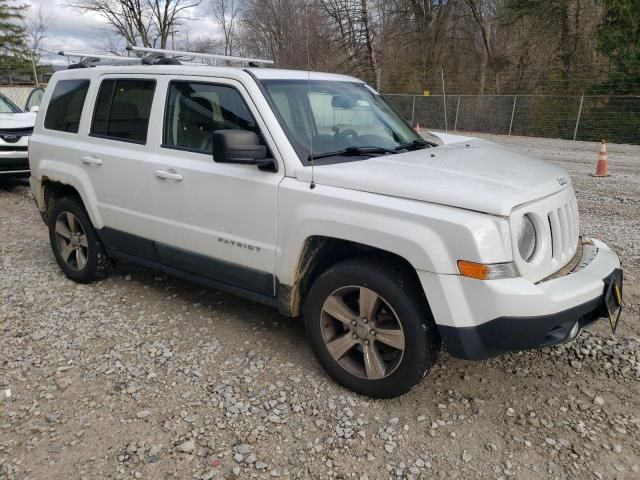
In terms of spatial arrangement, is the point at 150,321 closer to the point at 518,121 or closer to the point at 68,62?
the point at 68,62

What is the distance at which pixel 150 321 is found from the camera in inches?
167

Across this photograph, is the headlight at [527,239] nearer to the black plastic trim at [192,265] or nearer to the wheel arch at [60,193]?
the black plastic trim at [192,265]

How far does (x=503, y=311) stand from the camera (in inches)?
102

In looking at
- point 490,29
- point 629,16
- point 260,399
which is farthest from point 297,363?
point 490,29

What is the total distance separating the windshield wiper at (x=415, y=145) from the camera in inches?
149

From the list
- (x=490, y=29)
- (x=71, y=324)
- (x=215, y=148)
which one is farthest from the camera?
(x=490, y=29)

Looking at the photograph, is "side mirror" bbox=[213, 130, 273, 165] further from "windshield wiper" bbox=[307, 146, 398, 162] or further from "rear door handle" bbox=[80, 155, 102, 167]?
"rear door handle" bbox=[80, 155, 102, 167]

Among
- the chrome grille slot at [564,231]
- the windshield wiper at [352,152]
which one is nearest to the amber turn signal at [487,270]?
the chrome grille slot at [564,231]

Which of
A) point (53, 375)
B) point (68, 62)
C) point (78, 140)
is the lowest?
point (53, 375)

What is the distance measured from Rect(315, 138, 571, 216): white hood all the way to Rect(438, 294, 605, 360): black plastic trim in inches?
21.6

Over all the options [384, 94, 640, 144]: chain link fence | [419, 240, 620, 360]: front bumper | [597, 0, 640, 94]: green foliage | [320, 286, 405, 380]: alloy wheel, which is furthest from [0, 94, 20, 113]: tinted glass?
[597, 0, 640, 94]: green foliage

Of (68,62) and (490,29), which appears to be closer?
(68,62)

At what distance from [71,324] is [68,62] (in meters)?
2.83

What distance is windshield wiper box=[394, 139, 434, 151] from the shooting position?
149 inches
